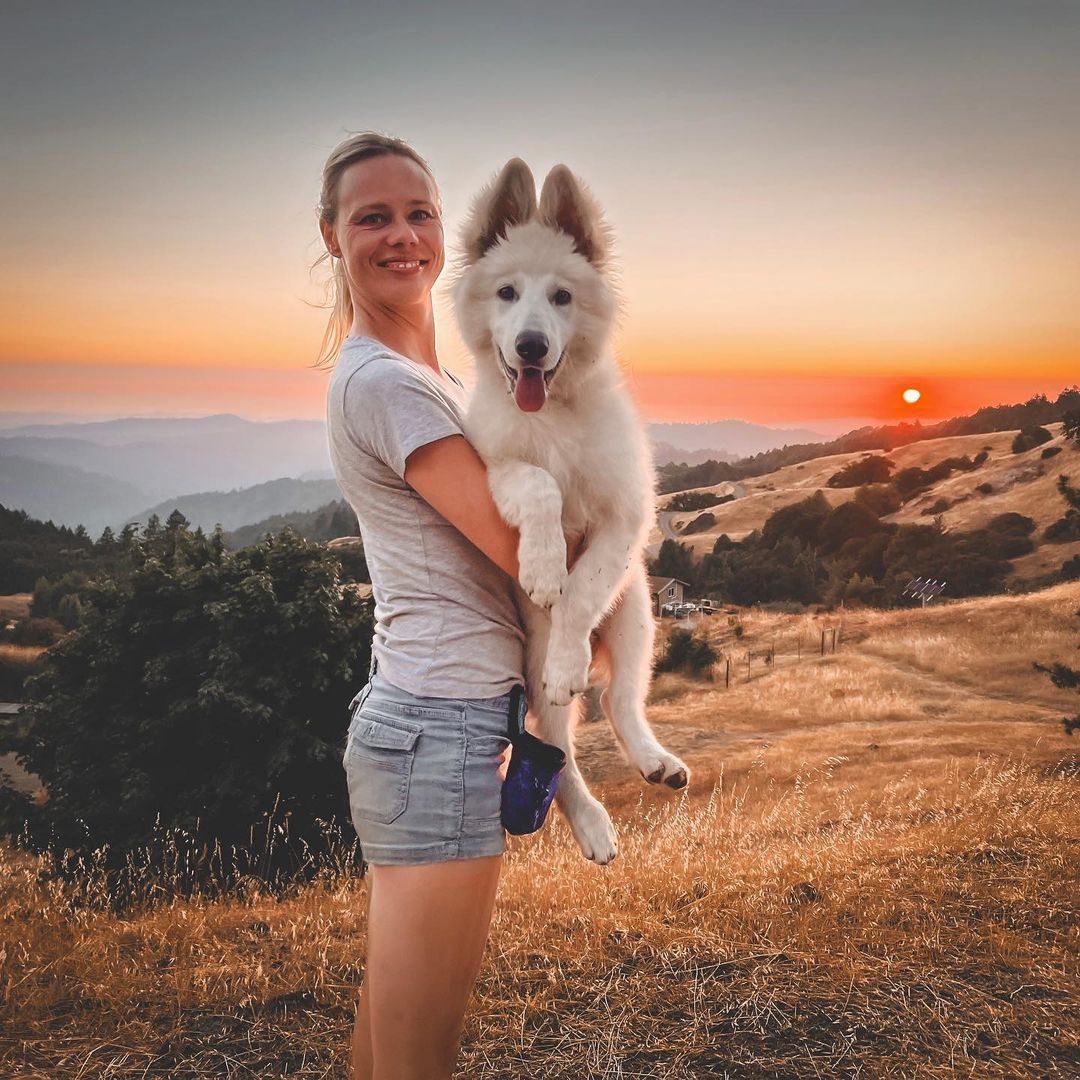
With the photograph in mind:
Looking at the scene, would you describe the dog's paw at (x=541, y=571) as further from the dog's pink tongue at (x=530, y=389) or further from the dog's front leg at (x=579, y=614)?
the dog's pink tongue at (x=530, y=389)

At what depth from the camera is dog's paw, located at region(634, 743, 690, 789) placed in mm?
2357

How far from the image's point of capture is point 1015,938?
5.04 meters

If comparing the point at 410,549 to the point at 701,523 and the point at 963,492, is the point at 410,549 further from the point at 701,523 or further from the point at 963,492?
the point at 701,523

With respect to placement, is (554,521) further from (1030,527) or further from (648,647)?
(1030,527)

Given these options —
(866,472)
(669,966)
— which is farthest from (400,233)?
(866,472)

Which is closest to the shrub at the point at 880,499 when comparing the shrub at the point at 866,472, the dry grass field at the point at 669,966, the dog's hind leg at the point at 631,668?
the shrub at the point at 866,472

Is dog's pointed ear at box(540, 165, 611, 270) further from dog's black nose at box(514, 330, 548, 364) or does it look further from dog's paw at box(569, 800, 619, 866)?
dog's paw at box(569, 800, 619, 866)

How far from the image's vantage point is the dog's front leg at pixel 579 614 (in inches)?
87.2

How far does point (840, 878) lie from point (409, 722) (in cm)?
477

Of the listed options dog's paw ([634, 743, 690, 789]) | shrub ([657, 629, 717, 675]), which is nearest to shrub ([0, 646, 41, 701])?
shrub ([657, 629, 717, 675])

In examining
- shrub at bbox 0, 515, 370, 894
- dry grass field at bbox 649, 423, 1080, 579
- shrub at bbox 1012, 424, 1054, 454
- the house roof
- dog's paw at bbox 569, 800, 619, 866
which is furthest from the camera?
shrub at bbox 1012, 424, 1054, 454

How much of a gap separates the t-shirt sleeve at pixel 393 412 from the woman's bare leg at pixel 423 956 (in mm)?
847

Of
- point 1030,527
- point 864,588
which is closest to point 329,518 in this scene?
point 864,588

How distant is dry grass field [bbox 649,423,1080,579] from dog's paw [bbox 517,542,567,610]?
2795cm
